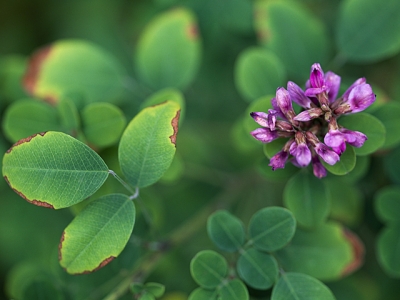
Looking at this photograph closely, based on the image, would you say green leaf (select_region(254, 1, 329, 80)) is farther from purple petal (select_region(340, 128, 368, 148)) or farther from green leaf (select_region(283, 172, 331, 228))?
purple petal (select_region(340, 128, 368, 148))

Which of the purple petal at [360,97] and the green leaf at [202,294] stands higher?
the purple petal at [360,97]

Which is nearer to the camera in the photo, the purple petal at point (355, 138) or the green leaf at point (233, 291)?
the purple petal at point (355, 138)

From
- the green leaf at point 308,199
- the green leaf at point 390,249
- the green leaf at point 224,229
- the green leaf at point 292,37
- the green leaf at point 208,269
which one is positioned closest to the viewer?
the green leaf at point 208,269

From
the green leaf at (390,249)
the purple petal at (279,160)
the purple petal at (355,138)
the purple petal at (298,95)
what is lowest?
the green leaf at (390,249)

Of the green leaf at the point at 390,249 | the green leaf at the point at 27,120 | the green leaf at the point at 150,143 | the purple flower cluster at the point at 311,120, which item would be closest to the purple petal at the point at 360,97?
the purple flower cluster at the point at 311,120

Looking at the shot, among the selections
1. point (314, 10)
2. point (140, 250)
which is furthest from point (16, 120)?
point (314, 10)

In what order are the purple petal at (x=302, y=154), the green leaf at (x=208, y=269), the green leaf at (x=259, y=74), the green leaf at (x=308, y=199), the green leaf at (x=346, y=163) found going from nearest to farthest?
the purple petal at (x=302, y=154)
the green leaf at (x=346, y=163)
the green leaf at (x=208, y=269)
the green leaf at (x=308, y=199)
the green leaf at (x=259, y=74)

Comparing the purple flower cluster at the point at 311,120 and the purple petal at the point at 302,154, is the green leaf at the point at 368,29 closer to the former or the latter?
the purple flower cluster at the point at 311,120

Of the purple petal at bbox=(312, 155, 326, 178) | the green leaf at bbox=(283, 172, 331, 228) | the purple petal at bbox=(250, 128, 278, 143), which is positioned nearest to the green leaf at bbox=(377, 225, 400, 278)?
the green leaf at bbox=(283, 172, 331, 228)
